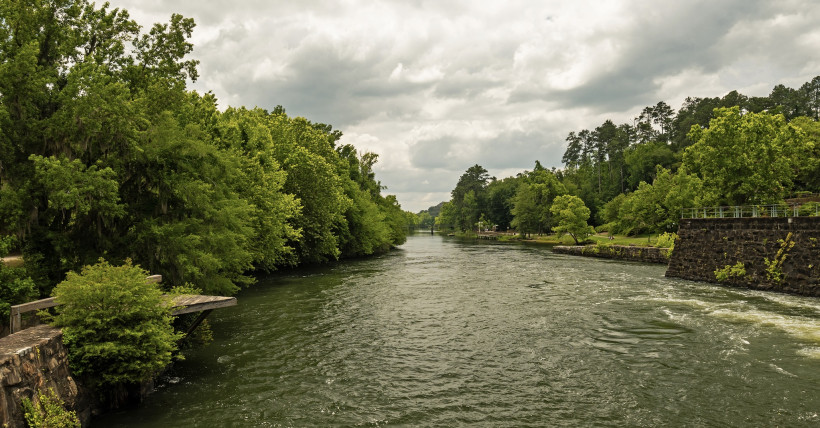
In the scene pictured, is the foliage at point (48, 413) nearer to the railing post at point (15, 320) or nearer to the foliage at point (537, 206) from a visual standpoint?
the railing post at point (15, 320)

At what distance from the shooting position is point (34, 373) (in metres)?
9.40

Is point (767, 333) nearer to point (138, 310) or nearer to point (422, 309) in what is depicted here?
point (422, 309)

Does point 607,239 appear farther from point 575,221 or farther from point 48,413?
point 48,413

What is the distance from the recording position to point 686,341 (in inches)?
745

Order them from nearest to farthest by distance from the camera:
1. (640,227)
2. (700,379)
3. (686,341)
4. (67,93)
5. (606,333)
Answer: (700,379) < (67,93) < (686,341) < (606,333) < (640,227)

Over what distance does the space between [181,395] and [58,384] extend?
11.7 feet

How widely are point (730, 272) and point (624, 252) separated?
930 inches

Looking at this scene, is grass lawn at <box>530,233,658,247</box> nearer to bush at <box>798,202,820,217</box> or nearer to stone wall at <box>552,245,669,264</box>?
stone wall at <box>552,245,669,264</box>

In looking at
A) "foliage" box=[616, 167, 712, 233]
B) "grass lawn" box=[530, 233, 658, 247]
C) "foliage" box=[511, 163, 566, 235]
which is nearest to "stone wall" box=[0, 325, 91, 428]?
"grass lawn" box=[530, 233, 658, 247]

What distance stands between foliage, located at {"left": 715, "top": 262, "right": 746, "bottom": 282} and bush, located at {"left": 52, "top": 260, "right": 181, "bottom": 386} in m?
38.4

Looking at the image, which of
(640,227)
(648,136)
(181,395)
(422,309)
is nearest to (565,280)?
(422,309)

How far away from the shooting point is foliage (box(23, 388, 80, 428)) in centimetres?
876

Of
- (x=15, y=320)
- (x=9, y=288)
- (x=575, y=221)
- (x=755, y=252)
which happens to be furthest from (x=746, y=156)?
(x=9, y=288)

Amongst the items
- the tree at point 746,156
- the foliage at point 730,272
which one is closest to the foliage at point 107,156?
the foliage at point 730,272
